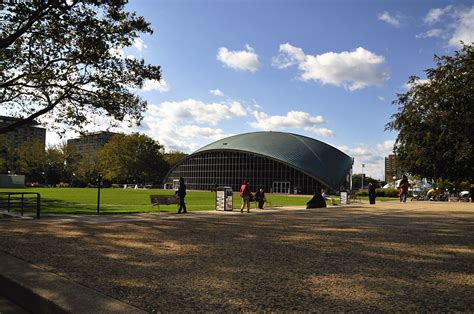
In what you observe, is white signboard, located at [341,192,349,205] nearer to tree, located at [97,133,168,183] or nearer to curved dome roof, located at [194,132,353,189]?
curved dome roof, located at [194,132,353,189]

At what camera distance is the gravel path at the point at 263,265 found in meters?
4.88

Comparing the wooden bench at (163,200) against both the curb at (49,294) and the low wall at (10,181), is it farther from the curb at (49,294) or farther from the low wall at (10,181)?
the low wall at (10,181)

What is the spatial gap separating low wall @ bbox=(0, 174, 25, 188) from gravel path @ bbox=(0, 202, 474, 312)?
240 feet

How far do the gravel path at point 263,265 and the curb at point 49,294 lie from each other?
0.24 metres

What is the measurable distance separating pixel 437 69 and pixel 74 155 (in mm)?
97554

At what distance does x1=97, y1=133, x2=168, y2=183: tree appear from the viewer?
10175 centimetres

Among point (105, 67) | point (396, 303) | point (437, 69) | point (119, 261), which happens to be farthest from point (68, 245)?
point (437, 69)

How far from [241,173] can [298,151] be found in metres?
13.6

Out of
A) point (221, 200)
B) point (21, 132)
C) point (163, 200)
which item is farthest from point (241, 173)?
point (163, 200)

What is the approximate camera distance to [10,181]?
76188 millimetres

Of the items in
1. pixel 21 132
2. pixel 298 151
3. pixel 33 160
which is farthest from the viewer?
pixel 33 160

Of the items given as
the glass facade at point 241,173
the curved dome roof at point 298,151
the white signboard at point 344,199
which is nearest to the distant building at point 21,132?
the white signboard at point 344,199

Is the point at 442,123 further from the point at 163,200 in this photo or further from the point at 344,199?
the point at 163,200

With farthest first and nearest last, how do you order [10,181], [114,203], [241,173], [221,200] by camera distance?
1. [241,173]
2. [10,181]
3. [114,203]
4. [221,200]
